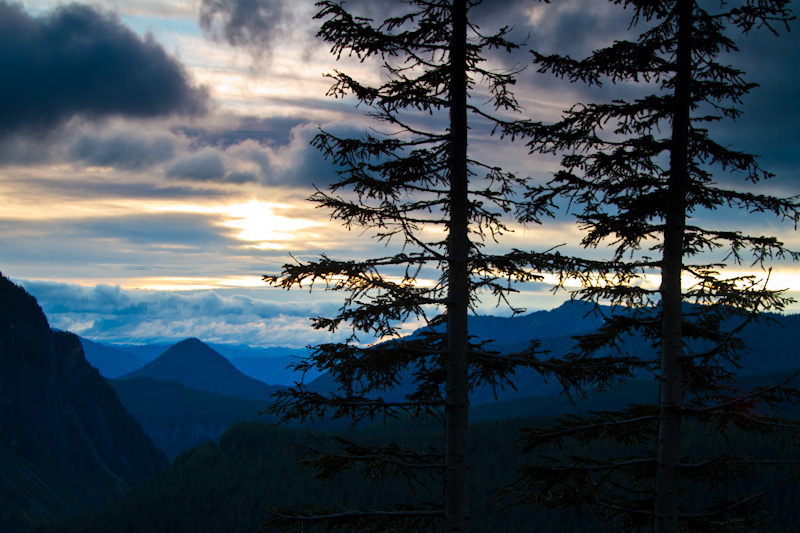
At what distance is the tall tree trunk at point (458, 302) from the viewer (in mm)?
10164

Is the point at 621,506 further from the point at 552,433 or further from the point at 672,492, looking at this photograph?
the point at 552,433

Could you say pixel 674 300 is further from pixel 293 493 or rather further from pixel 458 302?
pixel 293 493

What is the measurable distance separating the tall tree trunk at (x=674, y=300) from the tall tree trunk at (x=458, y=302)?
12.3ft

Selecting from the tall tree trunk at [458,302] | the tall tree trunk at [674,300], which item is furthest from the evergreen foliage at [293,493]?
the tall tree trunk at [458,302]

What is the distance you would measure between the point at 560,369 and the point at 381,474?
147 inches

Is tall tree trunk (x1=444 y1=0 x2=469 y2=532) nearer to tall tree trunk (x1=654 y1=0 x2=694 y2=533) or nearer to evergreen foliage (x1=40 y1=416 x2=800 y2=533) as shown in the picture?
tall tree trunk (x1=654 y1=0 x2=694 y2=533)

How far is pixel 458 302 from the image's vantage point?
34.2ft

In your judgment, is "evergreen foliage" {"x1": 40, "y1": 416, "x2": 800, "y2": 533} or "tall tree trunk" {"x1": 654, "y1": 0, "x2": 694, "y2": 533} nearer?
"tall tree trunk" {"x1": 654, "y1": 0, "x2": 694, "y2": 533}

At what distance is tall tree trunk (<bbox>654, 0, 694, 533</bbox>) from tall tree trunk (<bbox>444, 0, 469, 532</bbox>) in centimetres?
375

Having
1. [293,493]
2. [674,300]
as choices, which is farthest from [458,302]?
[293,493]

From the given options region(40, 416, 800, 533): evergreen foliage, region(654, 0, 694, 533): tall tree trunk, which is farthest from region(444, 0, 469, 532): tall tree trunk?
region(40, 416, 800, 533): evergreen foliage

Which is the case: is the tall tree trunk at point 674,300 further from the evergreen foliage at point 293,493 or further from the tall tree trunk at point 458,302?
the evergreen foliage at point 293,493

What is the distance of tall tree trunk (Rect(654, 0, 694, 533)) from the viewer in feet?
35.2

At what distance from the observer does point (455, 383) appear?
10.3 m
